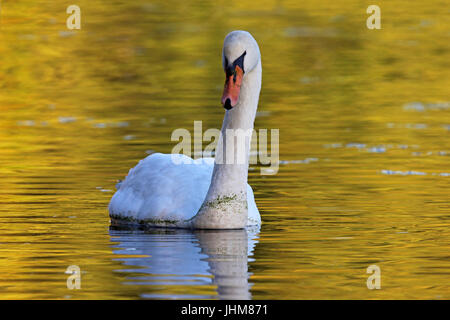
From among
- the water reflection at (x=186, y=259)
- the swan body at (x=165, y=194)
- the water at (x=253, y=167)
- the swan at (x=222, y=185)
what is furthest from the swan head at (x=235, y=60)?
the water at (x=253, y=167)

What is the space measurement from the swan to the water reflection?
0.53 ft

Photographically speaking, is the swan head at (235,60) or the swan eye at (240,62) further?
the swan eye at (240,62)

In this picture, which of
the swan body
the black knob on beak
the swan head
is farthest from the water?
the swan head

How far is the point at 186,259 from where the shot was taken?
12.4 metres

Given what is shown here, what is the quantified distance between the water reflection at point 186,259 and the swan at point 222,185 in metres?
0.16

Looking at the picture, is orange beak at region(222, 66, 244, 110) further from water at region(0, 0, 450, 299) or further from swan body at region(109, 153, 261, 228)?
water at region(0, 0, 450, 299)

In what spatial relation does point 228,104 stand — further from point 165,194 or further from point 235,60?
point 165,194

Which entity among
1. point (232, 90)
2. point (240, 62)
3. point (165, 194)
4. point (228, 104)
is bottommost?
point (165, 194)

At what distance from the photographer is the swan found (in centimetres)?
1358

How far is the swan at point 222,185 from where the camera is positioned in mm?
13578

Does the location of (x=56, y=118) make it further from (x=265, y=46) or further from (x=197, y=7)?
(x=197, y=7)

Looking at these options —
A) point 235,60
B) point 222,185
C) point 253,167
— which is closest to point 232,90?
point 235,60

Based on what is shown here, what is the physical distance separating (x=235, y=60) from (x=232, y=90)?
423 millimetres

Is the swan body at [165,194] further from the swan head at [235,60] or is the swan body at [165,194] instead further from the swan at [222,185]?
the swan head at [235,60]
